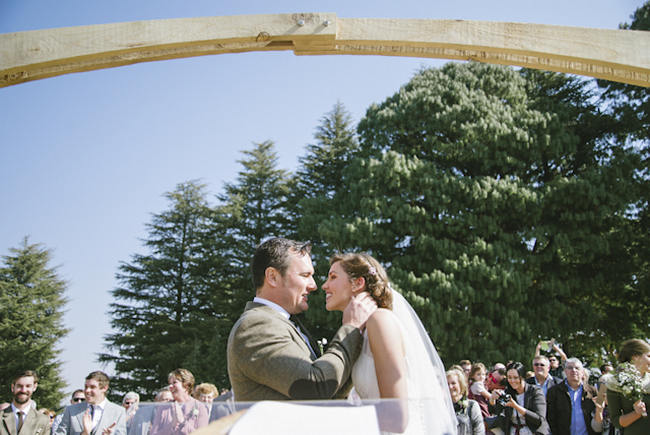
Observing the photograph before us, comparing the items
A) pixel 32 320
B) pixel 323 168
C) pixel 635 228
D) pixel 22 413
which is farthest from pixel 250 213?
pixel 22 413

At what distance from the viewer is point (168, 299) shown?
31172 mm

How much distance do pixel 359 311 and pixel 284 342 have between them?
46 cm

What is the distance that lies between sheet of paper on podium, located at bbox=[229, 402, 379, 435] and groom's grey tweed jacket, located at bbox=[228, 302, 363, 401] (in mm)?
881

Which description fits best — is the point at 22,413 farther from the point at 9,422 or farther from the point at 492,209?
the point at 492,209

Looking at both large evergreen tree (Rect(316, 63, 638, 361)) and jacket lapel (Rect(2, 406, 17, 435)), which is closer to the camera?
jacket lapel (Rect(2, 406, 17, 435))

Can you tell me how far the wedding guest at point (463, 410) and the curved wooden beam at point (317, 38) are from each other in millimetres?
4599

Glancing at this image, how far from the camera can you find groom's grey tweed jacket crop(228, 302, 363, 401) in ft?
7.36

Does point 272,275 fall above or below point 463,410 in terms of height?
above

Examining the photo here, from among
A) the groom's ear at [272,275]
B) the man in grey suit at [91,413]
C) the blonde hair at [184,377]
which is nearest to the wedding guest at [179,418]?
the groom's ear at [272,275]

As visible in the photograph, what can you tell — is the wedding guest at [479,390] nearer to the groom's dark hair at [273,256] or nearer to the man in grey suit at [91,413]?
the man in grey suit at [91,413]

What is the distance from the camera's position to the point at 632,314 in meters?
19.1

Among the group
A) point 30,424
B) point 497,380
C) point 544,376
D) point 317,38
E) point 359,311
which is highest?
point 317,38

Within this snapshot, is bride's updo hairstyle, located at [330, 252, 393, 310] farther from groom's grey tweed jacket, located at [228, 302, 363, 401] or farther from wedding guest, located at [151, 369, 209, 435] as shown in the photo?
wedding guest, located at [151, 369, 209, 435]

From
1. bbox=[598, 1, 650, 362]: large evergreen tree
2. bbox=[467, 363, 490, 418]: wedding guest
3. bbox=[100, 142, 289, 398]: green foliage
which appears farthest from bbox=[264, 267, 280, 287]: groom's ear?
bbox=[100, 142, 289, 398]: green foliage
